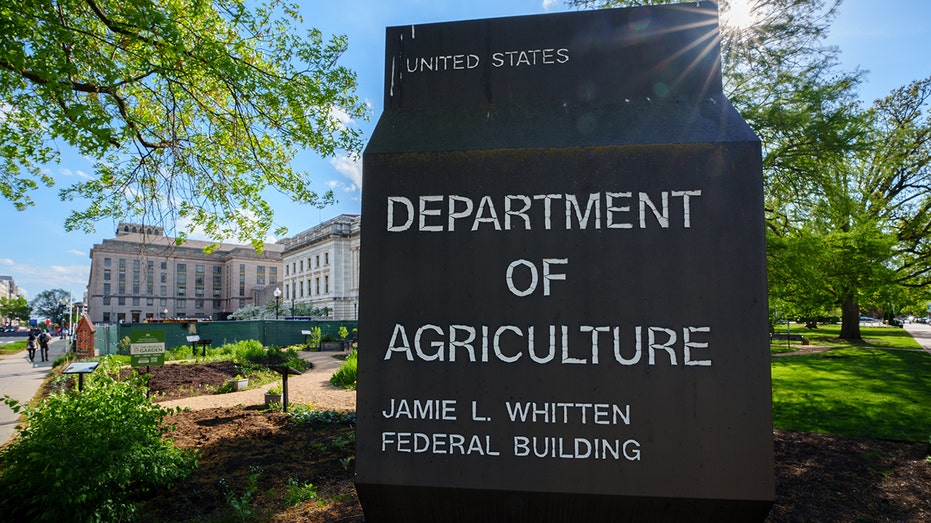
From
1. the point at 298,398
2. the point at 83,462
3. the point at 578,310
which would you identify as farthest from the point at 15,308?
the point at 578,310

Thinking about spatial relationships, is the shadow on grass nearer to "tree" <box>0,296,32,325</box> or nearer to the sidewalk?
the sidewalk

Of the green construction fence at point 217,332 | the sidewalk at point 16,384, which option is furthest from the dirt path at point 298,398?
the green construction fence at point 217,332

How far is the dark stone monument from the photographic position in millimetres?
2443

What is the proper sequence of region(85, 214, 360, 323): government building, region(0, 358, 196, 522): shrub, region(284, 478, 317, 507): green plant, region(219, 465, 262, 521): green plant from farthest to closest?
region(85, 214, 360, 323): government building < region(284, 478, 317, 507): green plant < region(219, 465, 262, 521): green plant < region(0, 358, 196, 522): shrub

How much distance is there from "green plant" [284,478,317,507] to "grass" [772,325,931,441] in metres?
7.09

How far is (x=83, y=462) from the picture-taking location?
157 inches

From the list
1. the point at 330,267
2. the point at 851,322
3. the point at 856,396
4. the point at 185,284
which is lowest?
the point at 856,396

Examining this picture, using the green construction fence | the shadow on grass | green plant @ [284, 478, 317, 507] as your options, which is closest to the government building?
the green construction fence

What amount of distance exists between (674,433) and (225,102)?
980cm

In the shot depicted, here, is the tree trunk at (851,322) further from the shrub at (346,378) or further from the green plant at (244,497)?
the green plant at (244,497)

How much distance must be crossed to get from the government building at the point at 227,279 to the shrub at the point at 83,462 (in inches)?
2275

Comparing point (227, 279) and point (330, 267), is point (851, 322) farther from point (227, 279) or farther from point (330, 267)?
point (227, 279)

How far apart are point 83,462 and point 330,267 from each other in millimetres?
63840

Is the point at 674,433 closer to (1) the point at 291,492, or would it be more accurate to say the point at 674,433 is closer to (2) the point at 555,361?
(2) the point at 555,361
